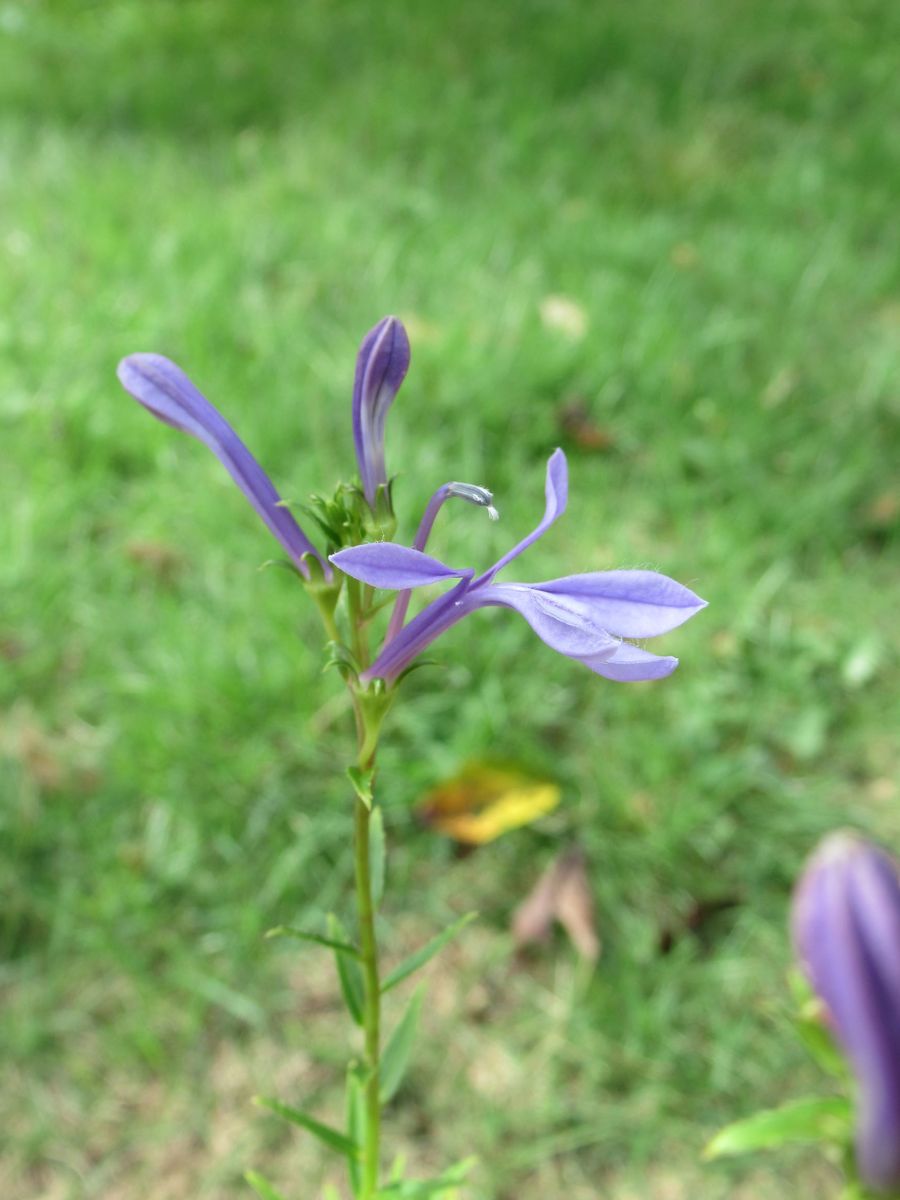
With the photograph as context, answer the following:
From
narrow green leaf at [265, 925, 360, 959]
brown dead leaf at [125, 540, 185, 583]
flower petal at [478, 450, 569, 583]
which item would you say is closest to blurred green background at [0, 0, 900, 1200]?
brown dead leaf at [125, 540, 185, 583]

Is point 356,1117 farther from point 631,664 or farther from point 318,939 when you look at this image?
point 631,664

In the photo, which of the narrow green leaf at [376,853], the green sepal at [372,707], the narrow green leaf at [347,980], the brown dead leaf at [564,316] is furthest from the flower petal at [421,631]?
the brown dead leaf at [564,316]

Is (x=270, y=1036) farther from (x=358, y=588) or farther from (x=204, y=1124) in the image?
(x=358, y=588)

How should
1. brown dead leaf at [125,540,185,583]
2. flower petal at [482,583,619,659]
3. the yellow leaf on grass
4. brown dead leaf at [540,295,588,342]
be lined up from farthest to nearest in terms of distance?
1. brown dead leaf at [540,295,588,342]
2. brown dead leaf at [125,540,185,583]
3. the yellow leaf on grass
4. flower petal at [482,583,619,659]

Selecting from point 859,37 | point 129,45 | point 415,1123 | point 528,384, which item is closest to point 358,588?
point 415,1123

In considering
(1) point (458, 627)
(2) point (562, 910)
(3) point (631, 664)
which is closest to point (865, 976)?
(3) point (631, 664)

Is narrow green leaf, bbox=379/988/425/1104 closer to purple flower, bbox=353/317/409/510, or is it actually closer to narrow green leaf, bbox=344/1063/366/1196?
narrow green leaf, bbox=344/1063/366/1196
